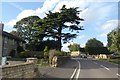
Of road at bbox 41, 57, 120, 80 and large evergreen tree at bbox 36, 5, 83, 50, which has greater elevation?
large evergreen tree at bbox 36, 5, 83, 50

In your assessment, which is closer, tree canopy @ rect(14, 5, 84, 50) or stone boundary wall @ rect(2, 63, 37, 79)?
stone boundary wall @ rect(2, 63, 37, 79)

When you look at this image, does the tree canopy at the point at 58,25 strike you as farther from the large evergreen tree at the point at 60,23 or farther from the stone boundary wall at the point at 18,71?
the stone boundary wall at the point at 18,71

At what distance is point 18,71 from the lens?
50.1 ft

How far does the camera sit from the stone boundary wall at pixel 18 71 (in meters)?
13.4

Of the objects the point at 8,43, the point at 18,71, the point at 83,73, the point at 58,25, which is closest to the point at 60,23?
the point at 58,25

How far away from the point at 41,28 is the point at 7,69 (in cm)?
5941

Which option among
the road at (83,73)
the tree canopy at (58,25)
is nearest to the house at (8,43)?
the tree canopy at (58,25)

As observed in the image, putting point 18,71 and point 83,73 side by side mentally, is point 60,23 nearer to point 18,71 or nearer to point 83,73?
point 83,73

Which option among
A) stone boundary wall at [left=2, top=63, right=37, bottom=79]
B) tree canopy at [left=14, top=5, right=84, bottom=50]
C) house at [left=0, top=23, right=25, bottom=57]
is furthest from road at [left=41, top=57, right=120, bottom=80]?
tree canopy at [left=14, top=5, right=84, bottom=50]

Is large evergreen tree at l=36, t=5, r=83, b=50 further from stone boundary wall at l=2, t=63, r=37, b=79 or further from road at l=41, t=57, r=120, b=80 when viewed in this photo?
stone boundary wall at l=2, t=63, r=37, b=79

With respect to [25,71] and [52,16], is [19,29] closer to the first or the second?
[52,16]

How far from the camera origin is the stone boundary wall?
13357 mm

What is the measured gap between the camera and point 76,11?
251 ft

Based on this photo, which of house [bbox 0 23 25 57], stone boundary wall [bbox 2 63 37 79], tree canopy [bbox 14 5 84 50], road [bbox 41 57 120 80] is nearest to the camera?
stone boundary wall [bbox 2 63 37 79]
